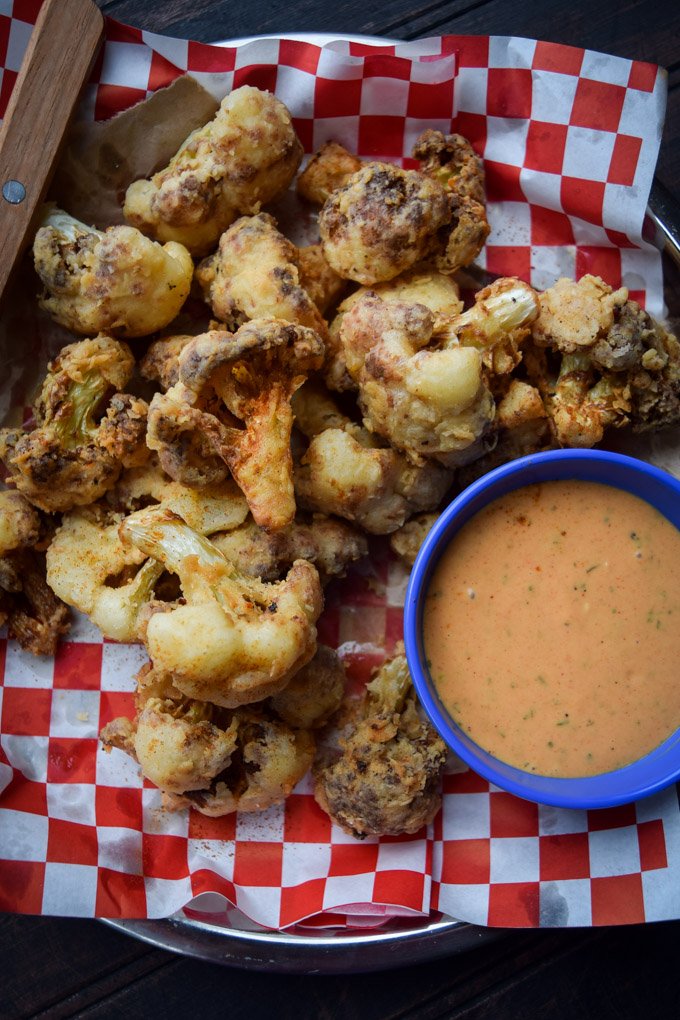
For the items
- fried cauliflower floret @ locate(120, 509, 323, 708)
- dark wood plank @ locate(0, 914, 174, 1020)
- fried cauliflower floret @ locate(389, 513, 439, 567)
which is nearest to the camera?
fried cauliflower floret @ locate(120, 509, 323, 708)

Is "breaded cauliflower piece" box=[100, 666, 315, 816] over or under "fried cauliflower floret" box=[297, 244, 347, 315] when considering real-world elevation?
under

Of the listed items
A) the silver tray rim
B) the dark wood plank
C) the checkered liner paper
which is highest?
the checkered liner paper

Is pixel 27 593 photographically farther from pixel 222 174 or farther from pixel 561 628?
pixel 561 628

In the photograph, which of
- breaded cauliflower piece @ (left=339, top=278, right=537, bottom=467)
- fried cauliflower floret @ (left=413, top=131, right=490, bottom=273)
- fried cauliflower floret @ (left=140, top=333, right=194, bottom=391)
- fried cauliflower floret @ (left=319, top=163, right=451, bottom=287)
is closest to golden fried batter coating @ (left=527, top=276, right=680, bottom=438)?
breaded cauliflower piece @ (left=339, top=278, right=537, bottom=467)

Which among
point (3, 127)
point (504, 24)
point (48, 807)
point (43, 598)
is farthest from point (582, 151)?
point (48, 807)

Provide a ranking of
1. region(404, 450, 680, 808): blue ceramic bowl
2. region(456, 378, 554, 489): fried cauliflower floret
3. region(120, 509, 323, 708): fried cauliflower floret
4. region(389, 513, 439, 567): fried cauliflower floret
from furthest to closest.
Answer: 1. region(389, 513, 439, 567): fried cauliflower floret
2. region(456, 378, 554, 489): fried cauliflower floret
3. region(404, 450, 680, 808): blue ceramic bowl
4. region(120, 509, 323, 708): fried cauliflower floret

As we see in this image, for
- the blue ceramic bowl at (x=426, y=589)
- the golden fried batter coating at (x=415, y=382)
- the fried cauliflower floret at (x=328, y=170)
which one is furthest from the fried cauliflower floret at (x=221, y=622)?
the fried cauliflower floret at (x=328, y=170)

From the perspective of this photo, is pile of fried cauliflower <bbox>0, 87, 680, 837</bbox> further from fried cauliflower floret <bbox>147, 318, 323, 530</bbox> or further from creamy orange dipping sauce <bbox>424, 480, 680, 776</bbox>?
creamy orange dipping sauce <bbox>424, 480, 680, 776</bbox>
